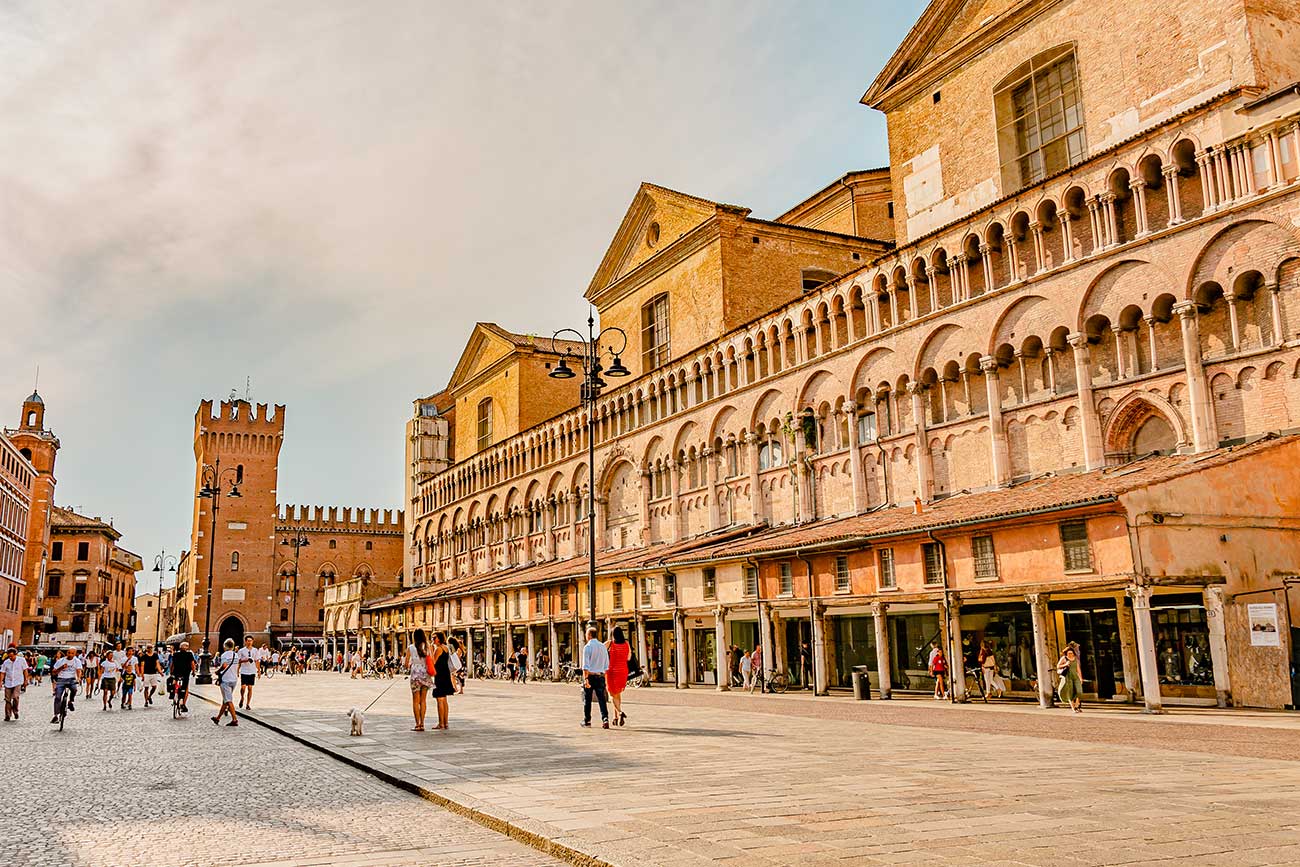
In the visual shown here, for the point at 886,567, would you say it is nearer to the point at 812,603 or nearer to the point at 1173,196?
the point at 812,603

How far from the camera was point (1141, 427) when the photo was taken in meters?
24.1

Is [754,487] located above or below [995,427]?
below

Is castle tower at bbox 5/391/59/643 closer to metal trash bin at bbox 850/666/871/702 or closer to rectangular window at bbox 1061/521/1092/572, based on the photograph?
metal trash bin at bbox 850/666/871/702

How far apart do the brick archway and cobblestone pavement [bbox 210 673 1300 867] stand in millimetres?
7383

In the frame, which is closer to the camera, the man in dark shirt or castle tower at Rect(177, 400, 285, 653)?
the man in dark shirt

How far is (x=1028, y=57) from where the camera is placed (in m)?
28.8

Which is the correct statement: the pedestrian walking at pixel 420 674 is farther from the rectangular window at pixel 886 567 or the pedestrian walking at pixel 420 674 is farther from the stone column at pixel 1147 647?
the stone column at pixel 1147 647

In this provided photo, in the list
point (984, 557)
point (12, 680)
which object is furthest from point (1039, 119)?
point (12, 680)

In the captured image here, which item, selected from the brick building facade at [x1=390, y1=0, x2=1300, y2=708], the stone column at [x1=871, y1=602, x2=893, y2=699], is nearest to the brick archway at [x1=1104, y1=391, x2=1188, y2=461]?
the brick building facade at [x1=390, y1=0, x2=1300, y2=708]

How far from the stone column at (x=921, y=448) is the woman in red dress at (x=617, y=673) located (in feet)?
44.7

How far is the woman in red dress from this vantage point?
17.5 metres

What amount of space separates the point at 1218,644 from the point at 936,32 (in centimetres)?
2093

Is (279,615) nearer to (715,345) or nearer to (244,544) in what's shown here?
(244,544)

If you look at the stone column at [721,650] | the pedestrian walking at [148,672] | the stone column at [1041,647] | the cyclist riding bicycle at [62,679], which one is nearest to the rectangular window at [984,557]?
the stone column at [1041,647]
